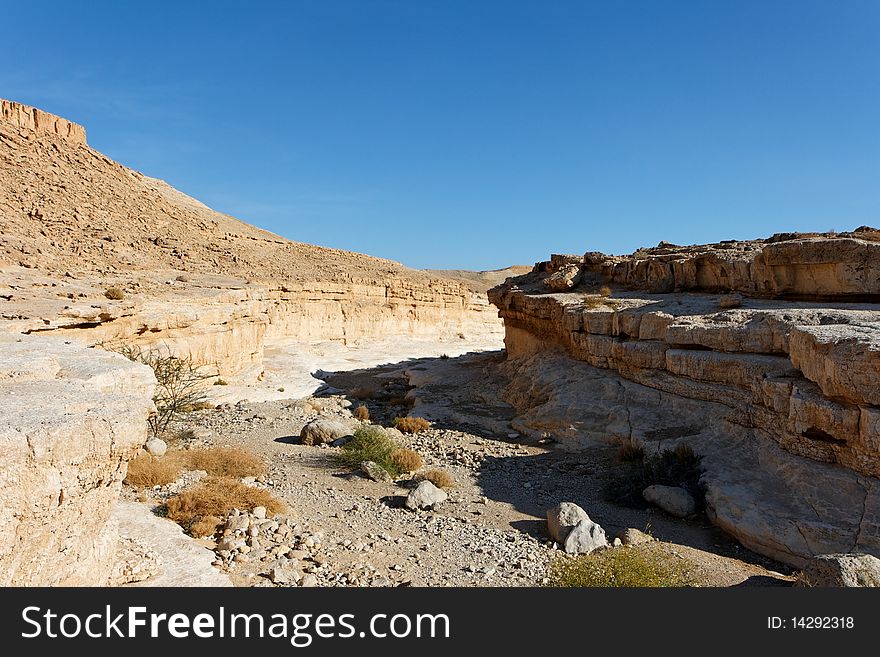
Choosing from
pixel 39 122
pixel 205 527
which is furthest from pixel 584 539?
pixel 39 122

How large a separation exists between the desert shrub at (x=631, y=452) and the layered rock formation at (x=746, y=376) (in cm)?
25

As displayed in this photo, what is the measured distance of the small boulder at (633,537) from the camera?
21.0 feet

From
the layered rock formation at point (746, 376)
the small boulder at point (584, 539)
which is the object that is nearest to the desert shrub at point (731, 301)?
the layered rock formation at point (746, 376)

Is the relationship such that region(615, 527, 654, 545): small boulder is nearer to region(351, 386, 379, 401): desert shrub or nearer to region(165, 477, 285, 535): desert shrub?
region(165, 477, 285, 535): desert shrub

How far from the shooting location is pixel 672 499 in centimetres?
738

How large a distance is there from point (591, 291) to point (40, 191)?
82.8 feet

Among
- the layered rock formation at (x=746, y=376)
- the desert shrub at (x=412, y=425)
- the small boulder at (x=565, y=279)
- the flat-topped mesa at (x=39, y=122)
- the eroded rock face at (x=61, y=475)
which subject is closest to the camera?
the eroded rock face at (x=61, y=475)

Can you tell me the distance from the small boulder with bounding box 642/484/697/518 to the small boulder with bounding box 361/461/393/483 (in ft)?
12.8

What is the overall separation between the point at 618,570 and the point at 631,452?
408 centimetres

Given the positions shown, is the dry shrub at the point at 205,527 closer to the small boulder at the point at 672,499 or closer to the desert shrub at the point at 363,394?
the small boulder at the point at 672,499
